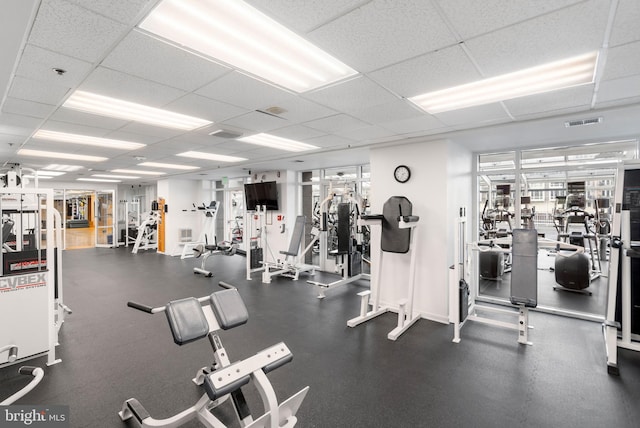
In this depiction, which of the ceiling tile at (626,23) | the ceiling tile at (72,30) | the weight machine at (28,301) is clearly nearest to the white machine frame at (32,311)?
the weight machine at (28,301)

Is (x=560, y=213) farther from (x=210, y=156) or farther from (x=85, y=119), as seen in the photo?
(x=85, y=119)

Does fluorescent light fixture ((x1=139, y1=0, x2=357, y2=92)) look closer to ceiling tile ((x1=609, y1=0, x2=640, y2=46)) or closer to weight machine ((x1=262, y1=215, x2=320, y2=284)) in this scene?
ceiling tile ((x1=609, y1=0, x2=640, y2=46))

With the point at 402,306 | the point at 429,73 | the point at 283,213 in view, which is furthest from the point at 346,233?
the point at 429,73

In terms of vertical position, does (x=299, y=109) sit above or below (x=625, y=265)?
above

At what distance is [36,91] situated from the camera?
2.47 metres

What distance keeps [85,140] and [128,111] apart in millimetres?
1816

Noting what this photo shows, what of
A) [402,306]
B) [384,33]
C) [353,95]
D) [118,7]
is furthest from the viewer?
[402,306]

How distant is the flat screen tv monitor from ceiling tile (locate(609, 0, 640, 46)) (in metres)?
6.32

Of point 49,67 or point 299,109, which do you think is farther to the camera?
point 299,109

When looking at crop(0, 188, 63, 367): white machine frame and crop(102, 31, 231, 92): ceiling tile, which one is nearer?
crop(102, 31, 231, 92): ceiling tile

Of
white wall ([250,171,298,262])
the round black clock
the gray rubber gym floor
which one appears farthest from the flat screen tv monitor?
the round black clock

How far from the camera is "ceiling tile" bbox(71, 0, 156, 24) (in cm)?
142

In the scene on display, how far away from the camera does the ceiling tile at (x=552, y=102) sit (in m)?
2.49

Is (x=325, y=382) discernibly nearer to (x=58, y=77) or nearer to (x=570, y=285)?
(x=58, y=77)
